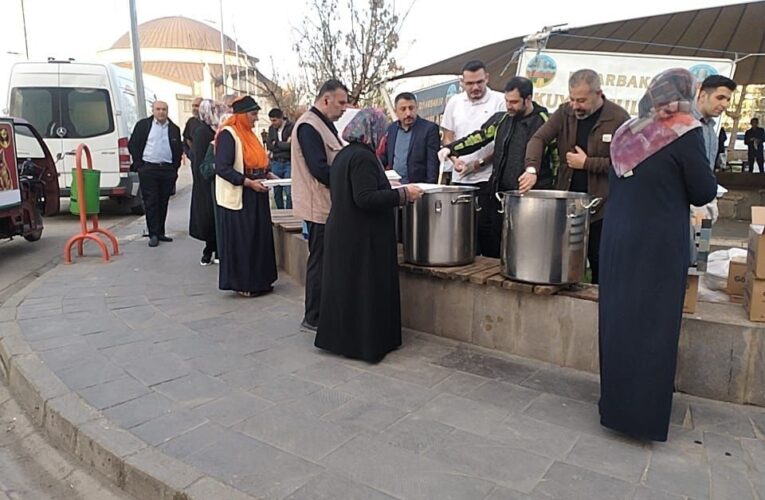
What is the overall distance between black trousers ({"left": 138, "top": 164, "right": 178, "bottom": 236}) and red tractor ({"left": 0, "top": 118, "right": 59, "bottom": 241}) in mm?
1286

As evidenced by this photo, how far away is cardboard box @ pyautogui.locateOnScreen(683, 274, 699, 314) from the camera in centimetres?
332

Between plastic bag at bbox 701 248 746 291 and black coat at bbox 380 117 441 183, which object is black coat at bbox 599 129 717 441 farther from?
black coat at bbox 380 117 441 183

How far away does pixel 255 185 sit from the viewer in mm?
5293

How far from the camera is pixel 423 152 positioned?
5.70m

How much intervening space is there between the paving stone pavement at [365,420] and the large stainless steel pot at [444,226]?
63 centimetres

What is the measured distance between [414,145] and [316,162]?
165 centimetres

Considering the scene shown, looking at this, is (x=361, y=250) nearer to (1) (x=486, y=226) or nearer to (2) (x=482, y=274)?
(2) (x=482, y=274)

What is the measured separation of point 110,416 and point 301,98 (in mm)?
18684

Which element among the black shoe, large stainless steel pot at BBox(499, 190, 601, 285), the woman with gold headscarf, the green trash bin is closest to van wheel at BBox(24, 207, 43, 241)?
the green trash bin

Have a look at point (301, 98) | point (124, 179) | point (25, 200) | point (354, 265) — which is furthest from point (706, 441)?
point (301, 98)

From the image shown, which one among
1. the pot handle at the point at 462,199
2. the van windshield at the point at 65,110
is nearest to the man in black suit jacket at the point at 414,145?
the pot handle at the point at 462,199

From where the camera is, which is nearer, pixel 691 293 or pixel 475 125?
pixel 691 293

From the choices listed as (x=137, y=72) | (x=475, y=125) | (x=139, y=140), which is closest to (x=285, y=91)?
(x=137, y=72)

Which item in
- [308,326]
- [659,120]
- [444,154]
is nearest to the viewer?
[659,120]
